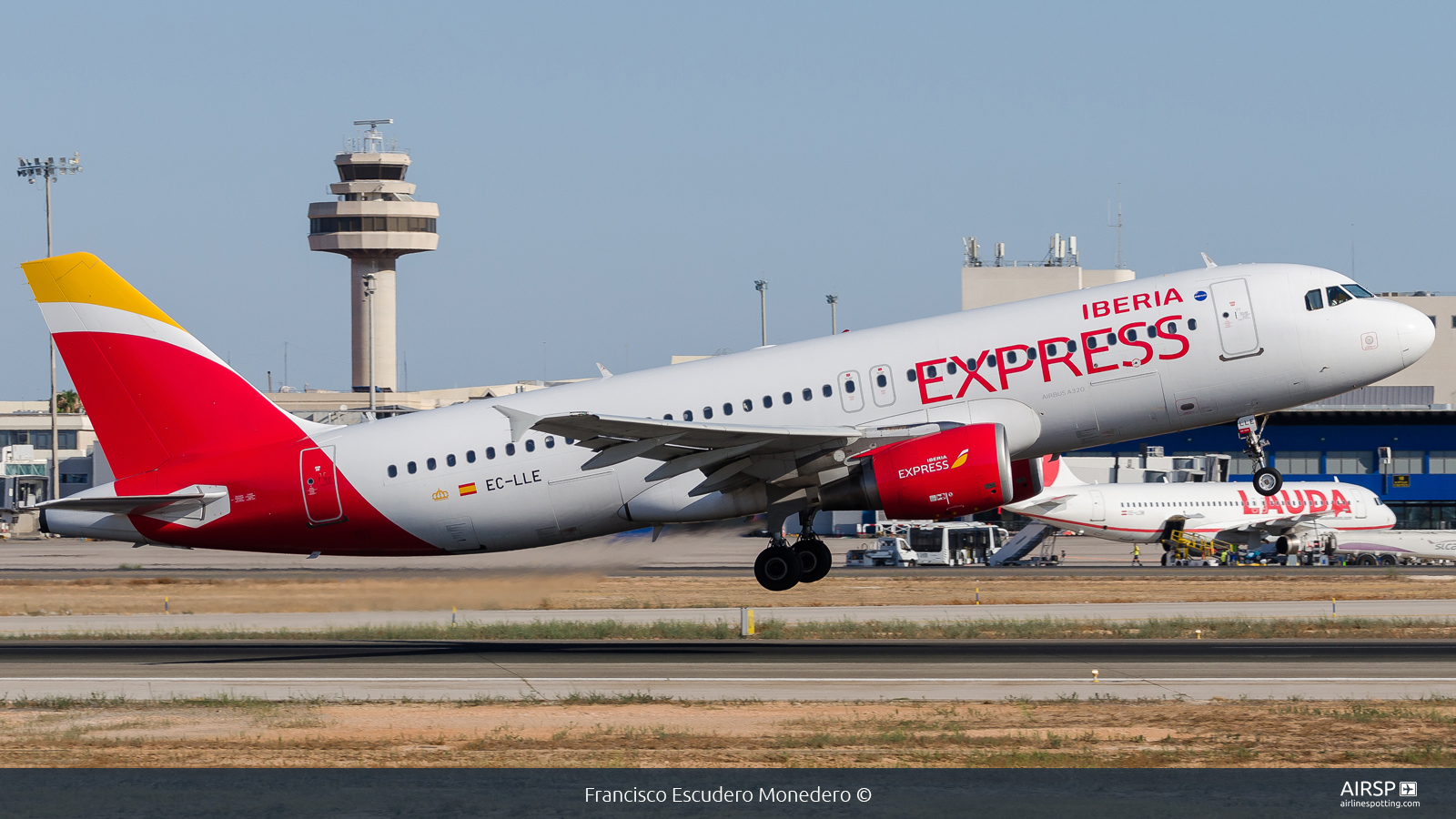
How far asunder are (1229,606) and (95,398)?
35.3 m

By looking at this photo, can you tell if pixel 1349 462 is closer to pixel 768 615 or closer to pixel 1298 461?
pixel 1298 461

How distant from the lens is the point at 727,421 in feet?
101

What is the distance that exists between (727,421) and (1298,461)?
97.2 metres

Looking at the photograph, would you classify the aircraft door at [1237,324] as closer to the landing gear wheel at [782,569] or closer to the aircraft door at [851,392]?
the aircraft door at [851,392]

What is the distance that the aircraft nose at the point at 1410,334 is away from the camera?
2922 cm

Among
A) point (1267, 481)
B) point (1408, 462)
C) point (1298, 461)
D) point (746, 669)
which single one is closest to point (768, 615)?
point (746, 669)

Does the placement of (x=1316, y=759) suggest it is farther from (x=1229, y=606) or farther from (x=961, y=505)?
(x=1229, y=606)

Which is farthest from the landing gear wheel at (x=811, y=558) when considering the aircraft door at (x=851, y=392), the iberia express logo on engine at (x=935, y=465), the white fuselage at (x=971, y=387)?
the iberia express logo on engine at (x=935, y=465)

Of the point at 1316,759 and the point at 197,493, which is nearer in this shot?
A: the point at 1316,759

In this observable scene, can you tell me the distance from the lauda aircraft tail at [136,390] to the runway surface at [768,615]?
1368 centimetres

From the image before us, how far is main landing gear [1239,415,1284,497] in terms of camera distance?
3022 cm

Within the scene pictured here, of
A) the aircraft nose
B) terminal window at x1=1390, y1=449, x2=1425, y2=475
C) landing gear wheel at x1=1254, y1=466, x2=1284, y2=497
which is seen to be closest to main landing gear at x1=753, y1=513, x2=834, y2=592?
landing gear wheel at x1=1254, y1=466, x2=1284, y2=497

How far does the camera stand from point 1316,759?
2155 centimetres

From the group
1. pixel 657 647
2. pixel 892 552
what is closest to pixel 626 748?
pixel 657 647
